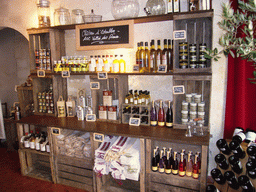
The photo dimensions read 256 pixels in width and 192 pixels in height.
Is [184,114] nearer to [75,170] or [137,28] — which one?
[137,28]

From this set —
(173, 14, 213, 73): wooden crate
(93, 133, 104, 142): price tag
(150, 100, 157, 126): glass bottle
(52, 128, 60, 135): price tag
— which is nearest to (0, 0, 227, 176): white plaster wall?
(173, 14, 213, 73): wooden crate

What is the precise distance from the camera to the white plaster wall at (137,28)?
8.02ft

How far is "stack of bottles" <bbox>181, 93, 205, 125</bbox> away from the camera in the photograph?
2.28m

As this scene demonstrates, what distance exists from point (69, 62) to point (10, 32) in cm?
265

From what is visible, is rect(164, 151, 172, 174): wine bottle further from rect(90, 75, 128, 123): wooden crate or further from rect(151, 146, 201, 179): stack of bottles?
rect(90, 75, 128, 123): wooden crate

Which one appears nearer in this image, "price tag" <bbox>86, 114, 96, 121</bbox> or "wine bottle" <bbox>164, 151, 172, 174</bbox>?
"wine bottle" <bbox>164, 151, 172, 174</bbox>

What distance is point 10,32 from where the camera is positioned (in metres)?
4.60

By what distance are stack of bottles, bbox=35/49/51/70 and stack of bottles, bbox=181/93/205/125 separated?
1989mm

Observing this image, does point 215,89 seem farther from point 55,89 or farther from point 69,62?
point 55,89

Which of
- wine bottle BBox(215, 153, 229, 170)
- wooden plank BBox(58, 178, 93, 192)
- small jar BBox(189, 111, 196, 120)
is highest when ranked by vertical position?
small jar BBox(189, 111, 196, 120)

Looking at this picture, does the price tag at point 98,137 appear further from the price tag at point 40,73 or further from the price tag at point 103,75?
the price tag at point 40,73

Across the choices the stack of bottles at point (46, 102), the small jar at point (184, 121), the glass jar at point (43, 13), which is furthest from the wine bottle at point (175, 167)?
the glass jar at point (43, 13)

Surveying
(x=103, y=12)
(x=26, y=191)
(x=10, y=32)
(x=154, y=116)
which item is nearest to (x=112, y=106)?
(x=154, y=116)

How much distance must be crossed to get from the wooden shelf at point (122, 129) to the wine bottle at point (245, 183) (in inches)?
15.5
